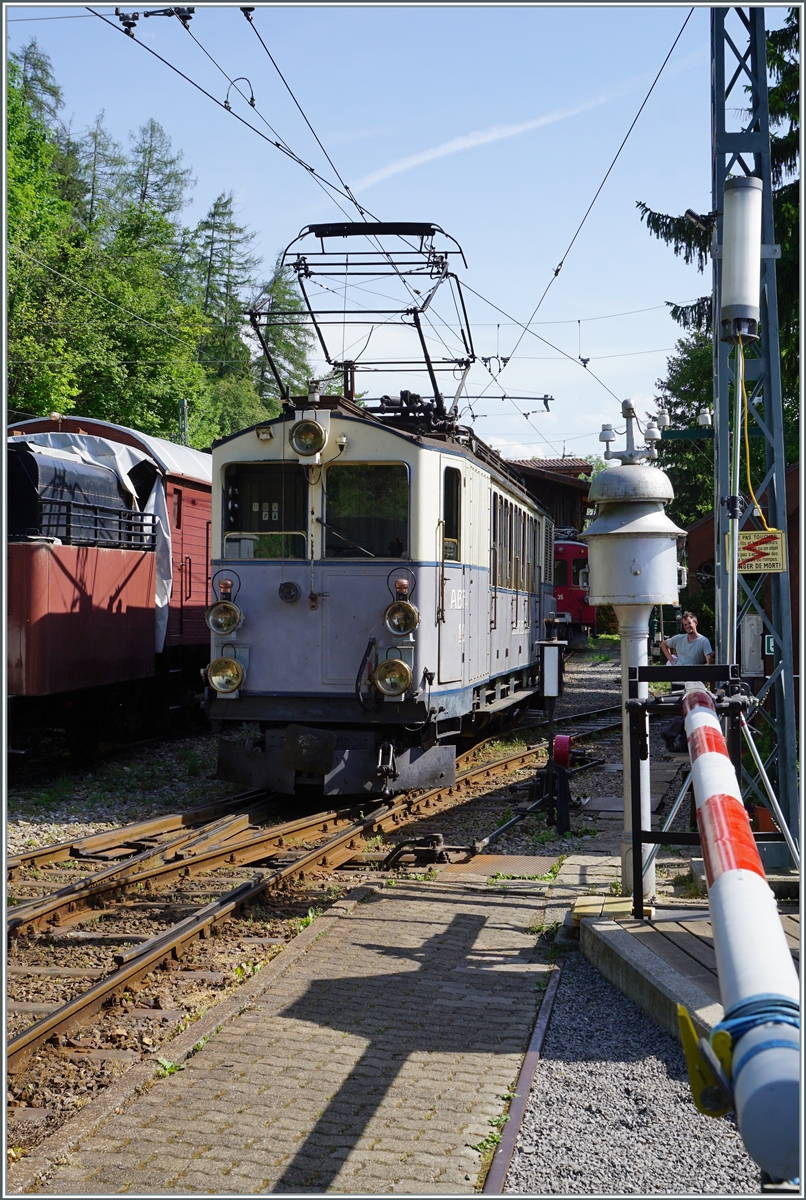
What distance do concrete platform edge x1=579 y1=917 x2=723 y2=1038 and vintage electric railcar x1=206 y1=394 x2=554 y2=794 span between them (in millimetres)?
3917

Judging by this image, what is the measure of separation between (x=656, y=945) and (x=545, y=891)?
195 cm

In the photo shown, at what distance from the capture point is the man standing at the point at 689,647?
37.4 feet

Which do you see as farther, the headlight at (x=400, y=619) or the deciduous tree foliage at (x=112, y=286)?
the deciduous tree foliage at (x=112, y=286)

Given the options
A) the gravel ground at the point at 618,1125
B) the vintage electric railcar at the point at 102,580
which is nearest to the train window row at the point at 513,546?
the vintage electric railcar at the point at 102,580

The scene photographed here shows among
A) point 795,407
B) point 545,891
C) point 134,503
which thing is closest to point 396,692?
point 545,891

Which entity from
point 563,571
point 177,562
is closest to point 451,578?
point 177,562

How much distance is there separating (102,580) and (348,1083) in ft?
29.0

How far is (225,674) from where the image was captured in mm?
10008

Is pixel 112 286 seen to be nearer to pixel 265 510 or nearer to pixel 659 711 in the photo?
pixel 265 510

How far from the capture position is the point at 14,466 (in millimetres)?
11117

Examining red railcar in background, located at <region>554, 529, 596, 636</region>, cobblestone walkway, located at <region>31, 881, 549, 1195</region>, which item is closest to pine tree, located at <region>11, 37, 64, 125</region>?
red railcar in background, located at <region>554, 529, 596, 636</region>

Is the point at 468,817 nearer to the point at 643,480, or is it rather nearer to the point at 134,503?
the point at 643,480

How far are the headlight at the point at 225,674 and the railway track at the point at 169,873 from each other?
111 centimetres

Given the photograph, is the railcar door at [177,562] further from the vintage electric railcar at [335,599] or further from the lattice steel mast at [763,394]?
the lattice steel mast at [763,394]
